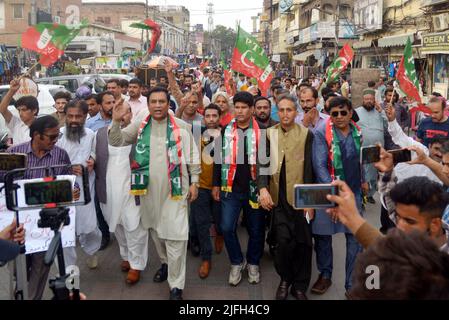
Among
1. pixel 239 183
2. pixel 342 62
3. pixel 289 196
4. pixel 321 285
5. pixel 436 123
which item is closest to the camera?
pixel 289 196

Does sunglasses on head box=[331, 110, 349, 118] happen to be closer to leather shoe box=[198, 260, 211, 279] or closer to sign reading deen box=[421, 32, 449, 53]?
leather shoe box=[198, 260, 211, 279]

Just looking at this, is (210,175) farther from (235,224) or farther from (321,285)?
(321,285)

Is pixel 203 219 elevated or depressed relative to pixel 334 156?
depressed

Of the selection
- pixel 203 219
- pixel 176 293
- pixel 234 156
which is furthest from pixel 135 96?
pixel 176 293

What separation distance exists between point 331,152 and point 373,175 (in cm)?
218

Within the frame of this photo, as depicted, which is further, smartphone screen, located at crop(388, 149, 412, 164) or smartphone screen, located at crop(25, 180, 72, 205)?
smartphone screen, located at crop(388, 149, 412, 164)

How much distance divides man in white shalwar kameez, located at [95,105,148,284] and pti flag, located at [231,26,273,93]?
3.49 m

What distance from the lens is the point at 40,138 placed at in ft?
12.0

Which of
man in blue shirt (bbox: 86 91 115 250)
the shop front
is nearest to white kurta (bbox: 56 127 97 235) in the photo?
man in blue shirt (bbox: 86 91 115 250)

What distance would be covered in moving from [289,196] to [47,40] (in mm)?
4679

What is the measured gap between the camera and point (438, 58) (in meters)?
16.7

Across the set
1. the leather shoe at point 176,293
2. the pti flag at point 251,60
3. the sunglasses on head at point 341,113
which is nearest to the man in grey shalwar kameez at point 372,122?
the pti flag at point 251,60

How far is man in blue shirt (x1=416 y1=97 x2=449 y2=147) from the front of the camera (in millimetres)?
5434

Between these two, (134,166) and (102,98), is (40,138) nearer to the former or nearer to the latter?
(134,166)
